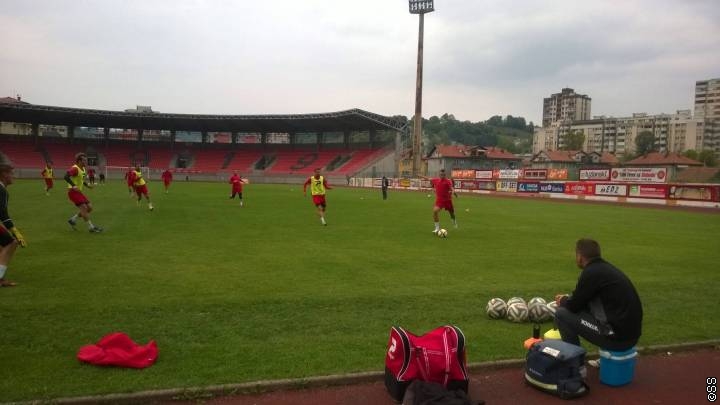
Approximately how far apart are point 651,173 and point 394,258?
32.0 m

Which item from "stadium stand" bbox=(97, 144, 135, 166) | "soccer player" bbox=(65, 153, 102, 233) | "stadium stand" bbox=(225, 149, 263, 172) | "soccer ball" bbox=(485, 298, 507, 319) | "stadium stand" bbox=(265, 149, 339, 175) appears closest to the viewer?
"soccer ball" bbox=(485, 298, 507, 319)

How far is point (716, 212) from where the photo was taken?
28.2m

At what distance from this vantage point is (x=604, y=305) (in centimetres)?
498

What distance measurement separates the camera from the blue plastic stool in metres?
4.96

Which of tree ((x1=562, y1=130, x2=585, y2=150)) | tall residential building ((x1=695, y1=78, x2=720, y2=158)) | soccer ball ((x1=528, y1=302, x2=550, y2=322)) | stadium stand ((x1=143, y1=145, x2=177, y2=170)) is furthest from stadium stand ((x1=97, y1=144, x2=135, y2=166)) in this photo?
tall residential building ((x1=695, y1=78, x2=720, y2=158))

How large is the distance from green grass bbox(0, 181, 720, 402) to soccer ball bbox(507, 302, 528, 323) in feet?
0.58

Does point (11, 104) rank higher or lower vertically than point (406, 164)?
higher

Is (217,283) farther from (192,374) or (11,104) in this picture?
(11,104)

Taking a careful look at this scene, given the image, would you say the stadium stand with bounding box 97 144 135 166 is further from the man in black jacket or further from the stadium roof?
the man in black jacket

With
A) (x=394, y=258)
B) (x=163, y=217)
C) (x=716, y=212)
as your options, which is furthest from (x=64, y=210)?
(x=716, y=212)

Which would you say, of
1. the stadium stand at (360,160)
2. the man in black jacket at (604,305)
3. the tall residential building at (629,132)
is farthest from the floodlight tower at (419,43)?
the tall residential building at (629,132)

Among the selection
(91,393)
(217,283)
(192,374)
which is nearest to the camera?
(91,393)

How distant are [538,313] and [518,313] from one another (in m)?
0.32

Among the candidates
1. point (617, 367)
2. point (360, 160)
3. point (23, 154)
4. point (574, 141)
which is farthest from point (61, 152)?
point (574, 141)
